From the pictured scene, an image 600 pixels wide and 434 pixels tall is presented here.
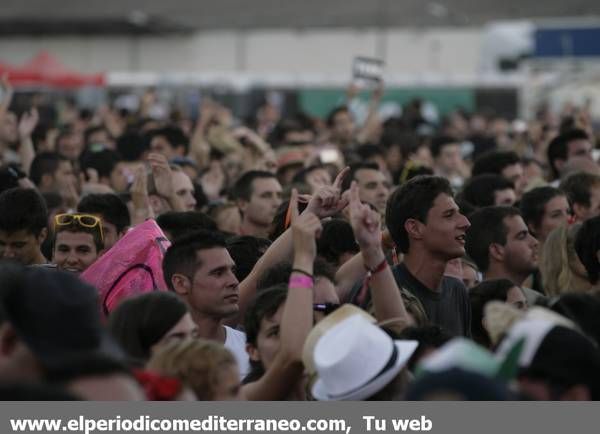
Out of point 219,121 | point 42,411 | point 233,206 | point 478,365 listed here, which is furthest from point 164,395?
point 219,121

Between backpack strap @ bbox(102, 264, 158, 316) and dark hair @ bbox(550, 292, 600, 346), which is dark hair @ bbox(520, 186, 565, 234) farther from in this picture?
dark hair @ bbox(550, 292, 600, 346)

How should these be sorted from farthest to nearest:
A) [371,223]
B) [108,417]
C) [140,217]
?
[140,217]
[371,223]
[108,417]

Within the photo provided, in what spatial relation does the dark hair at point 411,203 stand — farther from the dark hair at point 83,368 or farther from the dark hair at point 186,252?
the dark hair at point 83,368

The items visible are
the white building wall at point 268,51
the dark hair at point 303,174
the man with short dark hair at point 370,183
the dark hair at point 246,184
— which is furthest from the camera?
the white building wall at point 268,51

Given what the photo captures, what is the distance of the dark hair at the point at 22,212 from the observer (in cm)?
825

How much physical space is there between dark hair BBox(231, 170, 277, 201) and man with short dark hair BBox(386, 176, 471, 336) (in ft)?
10.2

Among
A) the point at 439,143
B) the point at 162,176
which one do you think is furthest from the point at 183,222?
the point at 439,143

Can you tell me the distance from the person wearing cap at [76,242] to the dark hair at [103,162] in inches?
180

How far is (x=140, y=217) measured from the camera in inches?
358

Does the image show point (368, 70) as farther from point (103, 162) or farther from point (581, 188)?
point (581, 188)

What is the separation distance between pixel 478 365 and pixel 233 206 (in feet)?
22.5

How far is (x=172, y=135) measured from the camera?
14445mm

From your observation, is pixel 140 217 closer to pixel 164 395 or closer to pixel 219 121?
pixel 164 395

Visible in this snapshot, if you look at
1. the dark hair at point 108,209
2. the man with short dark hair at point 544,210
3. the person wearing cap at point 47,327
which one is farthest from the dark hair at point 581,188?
the person wearing cap at point 47,327
